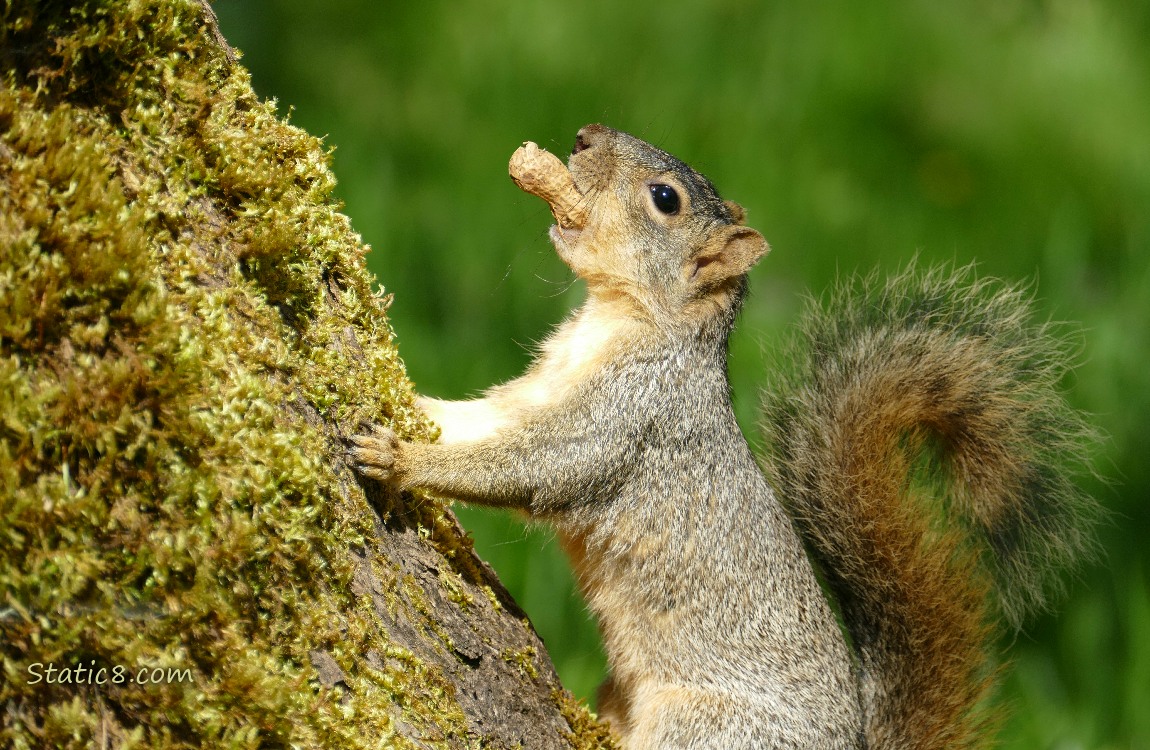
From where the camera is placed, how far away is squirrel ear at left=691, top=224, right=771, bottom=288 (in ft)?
7.54

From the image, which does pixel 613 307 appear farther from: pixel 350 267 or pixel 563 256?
pixel 350 267

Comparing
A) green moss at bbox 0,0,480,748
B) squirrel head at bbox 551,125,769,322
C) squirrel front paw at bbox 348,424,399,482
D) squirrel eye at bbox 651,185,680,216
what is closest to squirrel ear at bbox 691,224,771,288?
squirrel head at bbox 551,125,769,322

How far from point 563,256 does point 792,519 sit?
731 millimetres

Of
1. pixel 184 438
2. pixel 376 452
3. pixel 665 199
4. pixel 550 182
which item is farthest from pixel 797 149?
pixel 184 438

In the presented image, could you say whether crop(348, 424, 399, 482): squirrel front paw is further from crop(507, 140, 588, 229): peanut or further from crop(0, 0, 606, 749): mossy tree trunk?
crop(507, 140, 588, 229): peanut

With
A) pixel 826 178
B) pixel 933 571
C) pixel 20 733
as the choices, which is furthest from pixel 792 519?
pixel 826 178

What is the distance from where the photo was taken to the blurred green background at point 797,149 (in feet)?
11.7

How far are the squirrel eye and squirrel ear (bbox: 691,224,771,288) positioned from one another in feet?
0.34

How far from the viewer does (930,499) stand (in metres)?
2.35

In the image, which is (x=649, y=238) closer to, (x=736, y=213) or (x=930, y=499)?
(x=736, y=213)

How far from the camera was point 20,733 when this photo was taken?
108 centimetres

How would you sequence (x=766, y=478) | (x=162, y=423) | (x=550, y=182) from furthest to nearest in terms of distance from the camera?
(x=766, y=478) < (x=550, y=182) < (x=162, y=423)

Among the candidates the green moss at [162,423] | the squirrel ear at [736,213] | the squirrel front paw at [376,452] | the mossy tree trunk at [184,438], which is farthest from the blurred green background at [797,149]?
the green moss at [162,423]

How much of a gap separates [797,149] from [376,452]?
338cm
